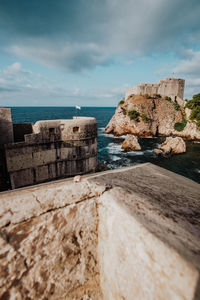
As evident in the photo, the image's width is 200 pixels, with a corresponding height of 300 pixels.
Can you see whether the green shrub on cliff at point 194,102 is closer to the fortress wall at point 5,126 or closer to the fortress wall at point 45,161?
the fortress wall at point 45,161

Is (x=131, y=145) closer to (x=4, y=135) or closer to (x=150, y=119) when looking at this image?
(x=150, y=119)

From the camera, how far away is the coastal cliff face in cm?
3973

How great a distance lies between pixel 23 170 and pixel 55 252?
7920mm

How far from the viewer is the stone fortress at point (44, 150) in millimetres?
8188

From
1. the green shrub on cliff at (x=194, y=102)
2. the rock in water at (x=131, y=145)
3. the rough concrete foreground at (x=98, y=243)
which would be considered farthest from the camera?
the green shrub on cliff at (x=194, y=102)

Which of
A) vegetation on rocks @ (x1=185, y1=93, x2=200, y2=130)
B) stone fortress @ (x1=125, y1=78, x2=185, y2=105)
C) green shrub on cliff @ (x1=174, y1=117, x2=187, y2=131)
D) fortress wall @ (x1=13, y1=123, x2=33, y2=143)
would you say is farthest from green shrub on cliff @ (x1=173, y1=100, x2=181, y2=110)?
fortress wall @ (x1=13, y1=123, x2=33, y2=143)

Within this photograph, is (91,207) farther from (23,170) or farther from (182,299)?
(23,170)

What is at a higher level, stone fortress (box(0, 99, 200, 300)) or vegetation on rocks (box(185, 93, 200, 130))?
vegetation on rocks (box(185, 93, 200, 130))

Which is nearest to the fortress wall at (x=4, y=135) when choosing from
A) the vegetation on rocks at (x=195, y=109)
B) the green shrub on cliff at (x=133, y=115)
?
the green shrub on cliff at (x=133, y=115)

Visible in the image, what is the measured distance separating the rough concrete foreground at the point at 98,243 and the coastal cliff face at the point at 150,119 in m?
39.2

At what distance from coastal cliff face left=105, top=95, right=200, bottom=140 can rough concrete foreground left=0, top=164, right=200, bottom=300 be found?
39208 mm

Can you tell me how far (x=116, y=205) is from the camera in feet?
5.32

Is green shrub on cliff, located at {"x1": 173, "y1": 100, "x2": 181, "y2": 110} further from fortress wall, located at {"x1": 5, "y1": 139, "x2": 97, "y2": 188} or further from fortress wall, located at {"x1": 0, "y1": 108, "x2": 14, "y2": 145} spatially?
fortress wall, located at {"x1": 0, "y1": 108, "x2": 14, "y2": 145}

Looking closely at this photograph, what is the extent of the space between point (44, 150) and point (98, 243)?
7962 millimetres
